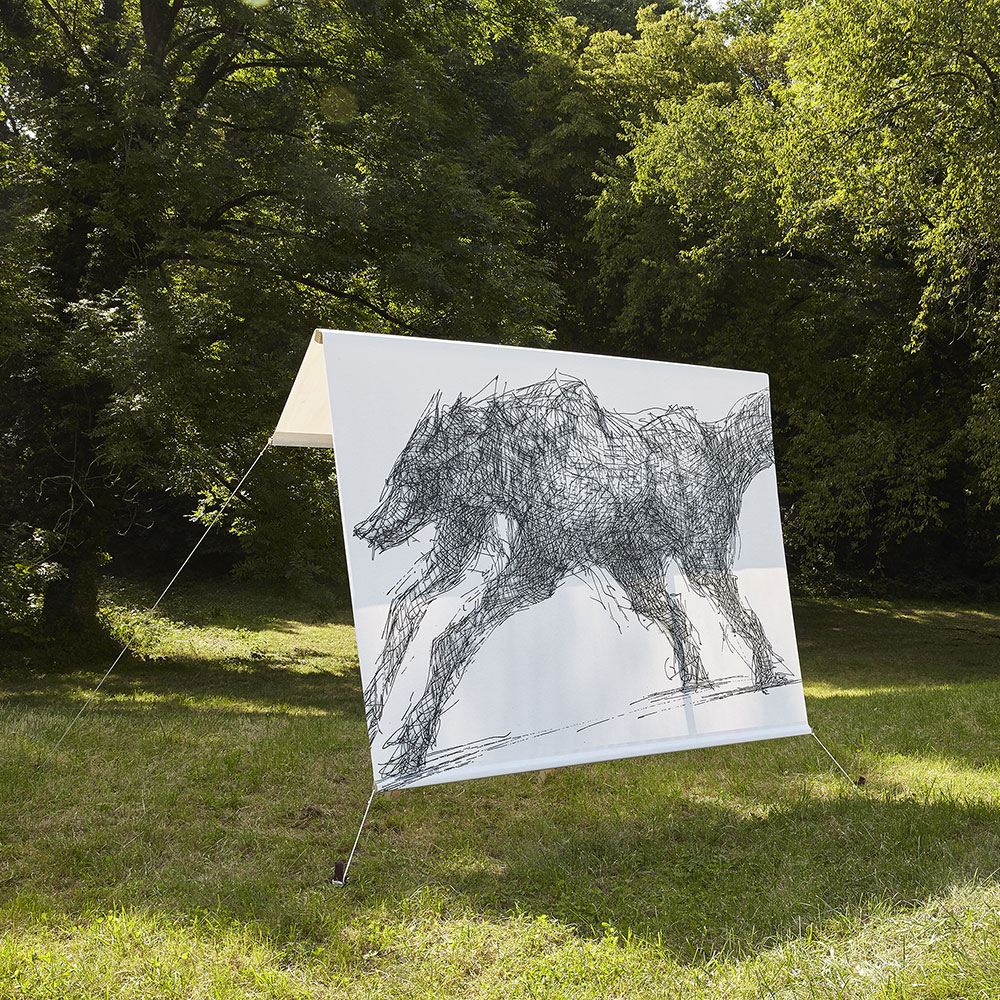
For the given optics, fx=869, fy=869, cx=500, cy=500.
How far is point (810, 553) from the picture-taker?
1397 cm

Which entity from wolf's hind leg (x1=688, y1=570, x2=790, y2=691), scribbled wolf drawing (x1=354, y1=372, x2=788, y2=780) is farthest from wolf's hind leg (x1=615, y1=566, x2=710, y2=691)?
wolf's hind leg (x1=688, y1=570, x2=790, y2=691)

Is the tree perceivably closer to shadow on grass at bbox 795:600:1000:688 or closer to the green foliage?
the green foliage

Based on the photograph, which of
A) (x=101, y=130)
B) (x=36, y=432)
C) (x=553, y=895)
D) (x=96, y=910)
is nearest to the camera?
(x=96, y=910)

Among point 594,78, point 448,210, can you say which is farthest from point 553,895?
point 594,78

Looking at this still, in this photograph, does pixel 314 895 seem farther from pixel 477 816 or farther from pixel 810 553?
pixel 810 553

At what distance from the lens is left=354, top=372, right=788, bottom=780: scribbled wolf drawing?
4.29m

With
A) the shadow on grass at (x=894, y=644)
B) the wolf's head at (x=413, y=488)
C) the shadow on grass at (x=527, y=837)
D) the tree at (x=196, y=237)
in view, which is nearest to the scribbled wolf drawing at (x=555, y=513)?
the wolf's head at (x=413, y=488)

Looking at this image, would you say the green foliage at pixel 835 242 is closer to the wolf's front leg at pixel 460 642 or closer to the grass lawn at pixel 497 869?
the grass lawn at pixel 497 869

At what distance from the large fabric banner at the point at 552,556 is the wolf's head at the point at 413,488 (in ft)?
0.03

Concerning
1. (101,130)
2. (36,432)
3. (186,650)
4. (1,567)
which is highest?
(101,130)

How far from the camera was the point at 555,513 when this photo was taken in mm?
4852

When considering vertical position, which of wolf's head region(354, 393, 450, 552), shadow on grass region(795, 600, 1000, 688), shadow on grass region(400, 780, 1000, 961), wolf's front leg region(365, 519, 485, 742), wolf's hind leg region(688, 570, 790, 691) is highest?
wolf's head region(354, 393, 450, 552)

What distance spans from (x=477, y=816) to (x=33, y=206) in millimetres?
8954

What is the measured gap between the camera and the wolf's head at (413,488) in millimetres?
4266
